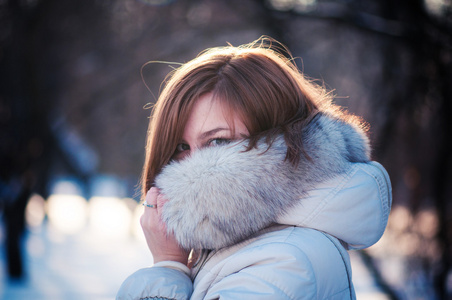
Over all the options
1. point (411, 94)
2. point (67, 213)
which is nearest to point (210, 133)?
point (411, 94)

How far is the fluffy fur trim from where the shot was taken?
1167 mm

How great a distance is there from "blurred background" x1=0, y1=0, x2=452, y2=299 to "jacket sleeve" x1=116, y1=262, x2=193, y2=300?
5.13 ft

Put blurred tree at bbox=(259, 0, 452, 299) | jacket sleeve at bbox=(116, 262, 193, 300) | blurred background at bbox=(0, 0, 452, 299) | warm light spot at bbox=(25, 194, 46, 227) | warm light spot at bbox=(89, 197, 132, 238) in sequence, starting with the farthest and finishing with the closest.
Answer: warm light spot at bbox=(25, 194, 46, 227), warm light spot at bbox=(89, 197, 132, 238), blurred background at bbox=(0, 0, 452, 299), blurred tree at bbox=(259, 0, 452, 299), jacket sleeve at bbox=(116, 262, 193, 300)

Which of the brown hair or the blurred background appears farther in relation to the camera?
the blurred background

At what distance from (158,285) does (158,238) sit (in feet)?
0.59

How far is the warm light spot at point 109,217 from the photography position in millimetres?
10406

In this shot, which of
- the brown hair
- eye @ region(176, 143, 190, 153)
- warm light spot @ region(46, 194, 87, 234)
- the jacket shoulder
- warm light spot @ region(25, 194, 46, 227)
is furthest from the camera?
warm light spot @ region(25, 194, 46, 227)

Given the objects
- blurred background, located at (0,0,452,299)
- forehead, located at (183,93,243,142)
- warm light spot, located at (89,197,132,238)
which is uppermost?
forehead, located at (183,93,243,142)

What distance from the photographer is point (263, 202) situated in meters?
1.17

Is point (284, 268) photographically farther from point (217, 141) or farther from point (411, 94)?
point (411, 94)

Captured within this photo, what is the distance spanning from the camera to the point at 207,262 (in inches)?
51.1

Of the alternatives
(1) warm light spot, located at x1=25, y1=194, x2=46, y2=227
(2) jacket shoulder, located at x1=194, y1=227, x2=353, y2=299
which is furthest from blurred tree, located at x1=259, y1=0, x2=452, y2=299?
(1) warm light spot, located at x1=25, y1=194, x2=46, y2=227

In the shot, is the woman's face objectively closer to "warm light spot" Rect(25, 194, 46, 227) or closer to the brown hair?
the brown hair

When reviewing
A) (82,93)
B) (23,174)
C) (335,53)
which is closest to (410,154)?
(335,53)
